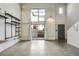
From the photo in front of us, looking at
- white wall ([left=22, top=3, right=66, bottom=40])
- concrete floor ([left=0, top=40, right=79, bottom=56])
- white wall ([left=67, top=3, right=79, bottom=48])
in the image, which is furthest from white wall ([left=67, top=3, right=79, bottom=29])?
concrete floor ([left=0, top=40, right=79, bottom=56])

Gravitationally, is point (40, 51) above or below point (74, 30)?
below

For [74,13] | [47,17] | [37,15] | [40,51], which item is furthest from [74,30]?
[37,15]

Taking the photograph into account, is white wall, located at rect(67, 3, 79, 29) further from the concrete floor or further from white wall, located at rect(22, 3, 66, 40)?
the concrete floor

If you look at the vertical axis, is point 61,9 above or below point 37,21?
above

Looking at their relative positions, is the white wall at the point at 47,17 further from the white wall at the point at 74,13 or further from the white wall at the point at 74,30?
the white wall at the point at 74,30

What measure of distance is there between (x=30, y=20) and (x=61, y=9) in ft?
13.6

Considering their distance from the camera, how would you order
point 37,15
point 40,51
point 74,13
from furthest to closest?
point 37,15 → point 74,13 → point 40,51

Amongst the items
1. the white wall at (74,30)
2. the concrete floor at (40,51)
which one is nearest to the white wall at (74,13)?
the white wall at (74,30)

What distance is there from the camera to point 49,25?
16984 millimetres

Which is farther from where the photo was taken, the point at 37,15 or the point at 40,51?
the point at 37,15

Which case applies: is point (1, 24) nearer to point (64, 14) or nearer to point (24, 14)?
point (24, 14)

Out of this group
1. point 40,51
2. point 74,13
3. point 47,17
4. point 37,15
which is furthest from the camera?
point 37,15

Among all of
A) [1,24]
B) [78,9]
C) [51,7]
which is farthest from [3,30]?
[51,7]

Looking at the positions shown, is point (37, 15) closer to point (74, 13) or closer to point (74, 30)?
point (74, 13)
